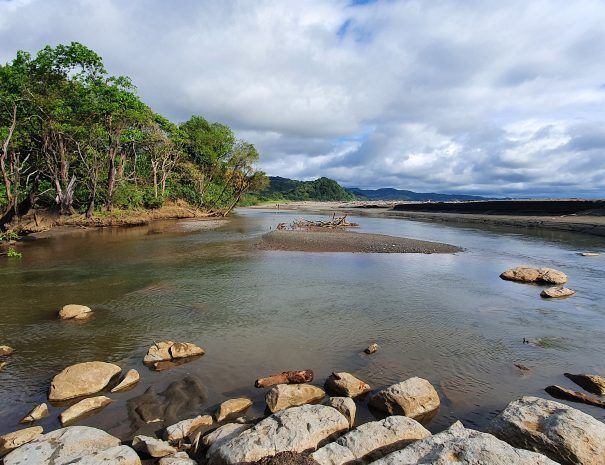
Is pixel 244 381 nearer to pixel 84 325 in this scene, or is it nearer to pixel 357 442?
pixel 357 442

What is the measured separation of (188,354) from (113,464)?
15.2 feet

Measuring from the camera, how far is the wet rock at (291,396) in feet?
23.7

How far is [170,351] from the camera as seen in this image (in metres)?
9.67

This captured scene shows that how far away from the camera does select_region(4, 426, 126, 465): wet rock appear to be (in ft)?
17.1

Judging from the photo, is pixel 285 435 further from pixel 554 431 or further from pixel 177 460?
pixel 554 431

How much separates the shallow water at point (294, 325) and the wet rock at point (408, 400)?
314 millimetres

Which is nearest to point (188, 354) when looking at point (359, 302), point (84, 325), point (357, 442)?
point (84, 325)

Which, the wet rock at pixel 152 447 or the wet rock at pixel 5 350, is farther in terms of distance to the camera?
the wet rock at pixel 5 350

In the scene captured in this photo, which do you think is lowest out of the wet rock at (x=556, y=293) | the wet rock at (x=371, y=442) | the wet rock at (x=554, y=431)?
the wet rock at (x=371, y=442)

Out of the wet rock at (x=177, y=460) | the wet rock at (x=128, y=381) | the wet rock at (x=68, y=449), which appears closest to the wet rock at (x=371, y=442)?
the wet rock at (x=177, y=460)

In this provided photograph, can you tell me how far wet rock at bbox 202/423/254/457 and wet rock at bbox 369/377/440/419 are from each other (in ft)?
8.97

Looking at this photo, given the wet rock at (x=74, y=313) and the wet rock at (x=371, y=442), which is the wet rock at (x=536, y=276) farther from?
the wet rock at (x=74, y=313)

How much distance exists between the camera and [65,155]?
121 feet

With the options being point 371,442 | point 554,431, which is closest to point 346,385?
point 371,442
